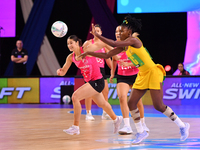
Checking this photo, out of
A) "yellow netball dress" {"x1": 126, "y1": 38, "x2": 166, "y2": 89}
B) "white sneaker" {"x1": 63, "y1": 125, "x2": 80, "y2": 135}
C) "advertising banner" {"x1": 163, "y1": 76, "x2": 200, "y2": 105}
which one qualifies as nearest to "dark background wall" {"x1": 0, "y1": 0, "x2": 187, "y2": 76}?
"advertising banner" {"x1": 163, "y1": 76, "x2": 200, "y2": 105}

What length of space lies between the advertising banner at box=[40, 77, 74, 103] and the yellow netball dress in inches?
306

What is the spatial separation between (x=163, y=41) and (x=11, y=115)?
8.37m

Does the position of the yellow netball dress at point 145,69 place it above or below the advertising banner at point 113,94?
above

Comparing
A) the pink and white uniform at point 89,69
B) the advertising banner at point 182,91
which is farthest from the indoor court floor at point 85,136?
the advertising banner at point 182,91

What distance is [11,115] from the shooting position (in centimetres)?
969

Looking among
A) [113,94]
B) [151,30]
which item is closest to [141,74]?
[113,94]

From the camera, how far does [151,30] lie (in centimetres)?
1622

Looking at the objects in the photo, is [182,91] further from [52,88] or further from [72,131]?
[72,131]

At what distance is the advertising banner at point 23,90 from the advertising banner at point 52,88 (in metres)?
0.21

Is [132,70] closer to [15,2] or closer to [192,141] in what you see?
[192,141]

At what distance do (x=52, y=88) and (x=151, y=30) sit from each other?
16.9ft

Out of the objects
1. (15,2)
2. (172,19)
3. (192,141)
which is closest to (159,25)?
(172,19)

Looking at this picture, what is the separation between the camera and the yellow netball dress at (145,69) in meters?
5.64

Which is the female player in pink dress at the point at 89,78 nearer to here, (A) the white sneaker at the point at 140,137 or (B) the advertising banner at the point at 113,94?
(A) the white sneaker at the point at 140,137
